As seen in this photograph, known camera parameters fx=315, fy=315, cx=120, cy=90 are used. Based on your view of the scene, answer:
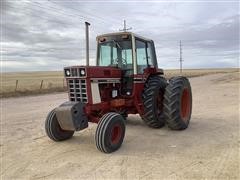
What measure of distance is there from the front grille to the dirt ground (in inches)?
42.2

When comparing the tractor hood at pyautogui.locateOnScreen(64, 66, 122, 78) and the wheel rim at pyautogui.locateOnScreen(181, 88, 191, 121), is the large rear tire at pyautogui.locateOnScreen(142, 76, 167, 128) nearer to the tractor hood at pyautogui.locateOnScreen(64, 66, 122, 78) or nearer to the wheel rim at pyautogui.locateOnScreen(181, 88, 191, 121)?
the wheel rim at pyautogui.locateOnScreen(181, 88, 191, 121)

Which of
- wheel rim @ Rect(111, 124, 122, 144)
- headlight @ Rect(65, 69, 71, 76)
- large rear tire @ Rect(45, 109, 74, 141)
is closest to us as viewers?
wheel rim @ Rect(111, 124, 122, 144)

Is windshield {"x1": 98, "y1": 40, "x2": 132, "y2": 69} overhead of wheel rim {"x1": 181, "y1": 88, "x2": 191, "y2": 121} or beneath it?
overhead

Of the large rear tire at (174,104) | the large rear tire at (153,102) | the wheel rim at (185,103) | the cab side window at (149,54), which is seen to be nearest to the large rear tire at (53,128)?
the large rear tire at (153,102)

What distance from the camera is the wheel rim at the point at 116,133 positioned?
6.59 metres

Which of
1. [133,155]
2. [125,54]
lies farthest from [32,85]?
[133,155]

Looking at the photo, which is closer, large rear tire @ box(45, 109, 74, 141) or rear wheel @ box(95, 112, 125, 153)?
rear wheel @ box(95, 112, 125, 153)

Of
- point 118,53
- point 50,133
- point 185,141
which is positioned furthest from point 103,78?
point 185,141

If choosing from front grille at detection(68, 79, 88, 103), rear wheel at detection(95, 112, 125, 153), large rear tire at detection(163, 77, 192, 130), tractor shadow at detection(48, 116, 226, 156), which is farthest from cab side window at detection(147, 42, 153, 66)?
rear wheel at detection(95, 112, 125, 153)

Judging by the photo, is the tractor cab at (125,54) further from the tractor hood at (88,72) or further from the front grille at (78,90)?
the front grille at (78,90)

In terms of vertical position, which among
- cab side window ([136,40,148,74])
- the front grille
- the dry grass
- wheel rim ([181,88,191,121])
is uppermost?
cab side window ([136,40,148,74])

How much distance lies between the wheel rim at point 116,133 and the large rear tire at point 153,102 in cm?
162

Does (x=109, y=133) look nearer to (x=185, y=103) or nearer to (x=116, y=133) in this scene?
(x=116, y=133)

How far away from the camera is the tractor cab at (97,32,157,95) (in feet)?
26.1
